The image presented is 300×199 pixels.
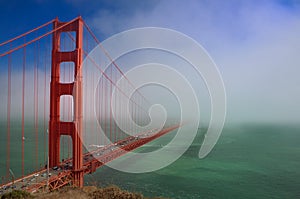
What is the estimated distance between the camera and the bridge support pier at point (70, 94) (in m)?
11.1

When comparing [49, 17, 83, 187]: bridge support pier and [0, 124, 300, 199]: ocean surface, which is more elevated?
[49, 17, 83, 187]: bridge support pier

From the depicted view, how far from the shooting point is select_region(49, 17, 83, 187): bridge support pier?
1109 cm

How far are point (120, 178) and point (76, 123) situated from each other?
6.57m

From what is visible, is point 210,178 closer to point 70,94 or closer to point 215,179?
point 215,179

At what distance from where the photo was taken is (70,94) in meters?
11.3

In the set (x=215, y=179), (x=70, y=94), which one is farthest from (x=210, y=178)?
(x=70, y=94)

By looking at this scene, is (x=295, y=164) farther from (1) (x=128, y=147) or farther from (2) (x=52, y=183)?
(2) (x=52, y=183)

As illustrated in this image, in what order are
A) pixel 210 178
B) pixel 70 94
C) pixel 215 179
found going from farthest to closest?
pixel 210 178
pixel 215 179
pixel 70 94

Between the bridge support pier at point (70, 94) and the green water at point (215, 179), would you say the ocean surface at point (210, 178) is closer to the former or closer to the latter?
the green water at point (215, 179)

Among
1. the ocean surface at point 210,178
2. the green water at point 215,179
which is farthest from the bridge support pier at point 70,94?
the green water at point 215,179

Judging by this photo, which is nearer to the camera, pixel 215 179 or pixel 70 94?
pixel 70 94

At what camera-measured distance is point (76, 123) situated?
11164mm

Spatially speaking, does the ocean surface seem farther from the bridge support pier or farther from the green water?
the bridge support pier

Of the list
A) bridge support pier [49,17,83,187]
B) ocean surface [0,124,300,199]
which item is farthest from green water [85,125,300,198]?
bridge support pier [49,17,83,187]
